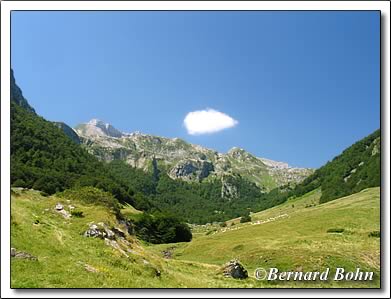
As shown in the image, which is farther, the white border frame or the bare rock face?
the bare rock face

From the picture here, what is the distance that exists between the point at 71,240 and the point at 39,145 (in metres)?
148

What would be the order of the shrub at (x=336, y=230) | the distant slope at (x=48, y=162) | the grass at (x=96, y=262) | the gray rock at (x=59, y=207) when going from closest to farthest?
the grass at (x=96, y=262) < the gray rock at (x=59, y=207) < the shrub at (x=336, y=230) < the distant slope at (x=48, y=162)

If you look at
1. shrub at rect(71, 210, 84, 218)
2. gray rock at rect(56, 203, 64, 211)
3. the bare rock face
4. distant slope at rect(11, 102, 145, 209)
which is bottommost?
the bare rock face

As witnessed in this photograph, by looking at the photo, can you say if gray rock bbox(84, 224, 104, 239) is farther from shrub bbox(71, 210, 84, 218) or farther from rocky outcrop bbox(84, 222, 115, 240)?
shrub bbox(71, 210, 84, 218)

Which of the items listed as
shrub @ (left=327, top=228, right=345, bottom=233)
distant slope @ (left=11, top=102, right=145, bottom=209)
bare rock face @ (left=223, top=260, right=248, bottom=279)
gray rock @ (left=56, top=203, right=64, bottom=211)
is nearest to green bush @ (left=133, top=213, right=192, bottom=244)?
distant slope @ (left=11, top=102, right=145, bottom=209)

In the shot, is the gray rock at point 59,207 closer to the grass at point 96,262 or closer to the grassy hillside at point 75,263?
the grass at point 96,262

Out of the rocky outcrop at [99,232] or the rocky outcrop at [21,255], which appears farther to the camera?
the rocky outcrop at [99,232]

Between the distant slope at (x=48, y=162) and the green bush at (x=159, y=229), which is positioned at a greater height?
the distant slope at (x=48, y=162)

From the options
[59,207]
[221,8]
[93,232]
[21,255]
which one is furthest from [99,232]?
[221,8]

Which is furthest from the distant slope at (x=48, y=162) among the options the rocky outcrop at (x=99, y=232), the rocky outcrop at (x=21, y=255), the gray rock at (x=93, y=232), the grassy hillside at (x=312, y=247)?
the rocky outcrop at (x=21, y=255)

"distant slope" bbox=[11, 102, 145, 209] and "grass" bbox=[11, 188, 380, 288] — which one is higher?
"distant slope" bbox=[11, 102, 145, 209]

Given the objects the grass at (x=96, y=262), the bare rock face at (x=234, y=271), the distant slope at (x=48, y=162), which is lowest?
the bare rock face at (x=234, y=271)

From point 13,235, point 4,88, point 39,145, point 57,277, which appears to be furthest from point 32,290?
point 39,145

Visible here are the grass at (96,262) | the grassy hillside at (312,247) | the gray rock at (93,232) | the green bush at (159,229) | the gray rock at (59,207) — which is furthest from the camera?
the green bush at (159,229)
